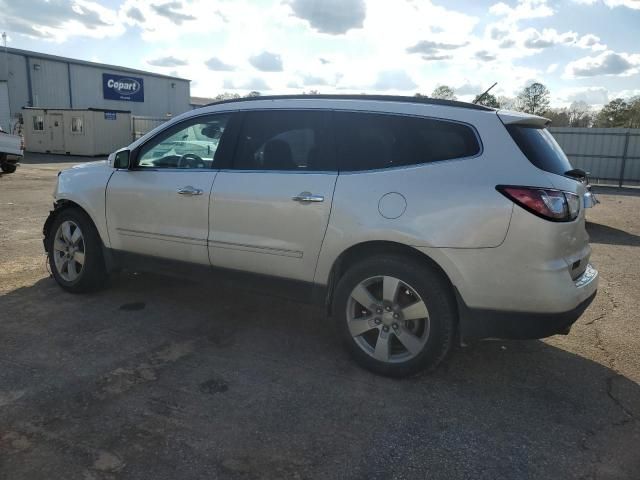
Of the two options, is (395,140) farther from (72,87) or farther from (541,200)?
(72,87)

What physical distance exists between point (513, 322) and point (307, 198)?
153 cm

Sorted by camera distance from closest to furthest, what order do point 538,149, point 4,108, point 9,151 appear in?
point 538,149 → point 9,151 → point 4,108

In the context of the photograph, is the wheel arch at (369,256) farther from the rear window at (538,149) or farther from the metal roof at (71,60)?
the metal roof at (71,60)

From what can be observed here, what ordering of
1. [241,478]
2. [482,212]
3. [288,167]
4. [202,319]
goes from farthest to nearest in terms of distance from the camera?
[202,319] → [288,167] → [482,212] → [241,478]

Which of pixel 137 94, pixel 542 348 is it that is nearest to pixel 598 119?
pixel 137 94

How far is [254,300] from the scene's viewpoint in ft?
16.4

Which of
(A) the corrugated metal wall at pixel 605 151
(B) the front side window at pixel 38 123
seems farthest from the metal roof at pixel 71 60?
(A) the corrugated metal wall at pixel 605 151

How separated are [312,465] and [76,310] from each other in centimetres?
294

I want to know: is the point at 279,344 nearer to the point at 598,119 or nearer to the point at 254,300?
the point at 254,300

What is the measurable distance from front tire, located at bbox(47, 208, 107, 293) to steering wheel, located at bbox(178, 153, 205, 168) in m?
1.14

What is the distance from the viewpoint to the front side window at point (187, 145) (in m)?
4.26

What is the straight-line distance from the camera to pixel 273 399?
127 inches

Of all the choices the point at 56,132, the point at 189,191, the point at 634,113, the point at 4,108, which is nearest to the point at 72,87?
the point at 4,108

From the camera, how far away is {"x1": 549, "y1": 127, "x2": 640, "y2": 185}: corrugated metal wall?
1872cm
